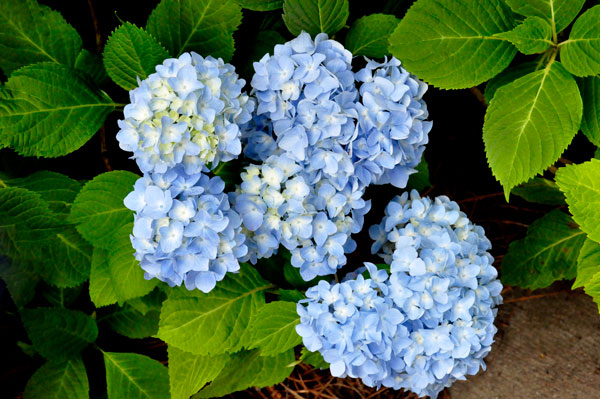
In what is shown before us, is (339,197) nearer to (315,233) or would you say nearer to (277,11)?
(315,233)

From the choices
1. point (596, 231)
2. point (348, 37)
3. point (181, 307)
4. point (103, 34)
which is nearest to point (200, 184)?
point (181, 307)

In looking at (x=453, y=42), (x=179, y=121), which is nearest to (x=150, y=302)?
(x=179, y=121)

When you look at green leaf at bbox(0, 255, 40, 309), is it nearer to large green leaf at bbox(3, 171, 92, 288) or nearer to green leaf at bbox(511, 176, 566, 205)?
large green leaf at bbox(3, 171, 92, 288)

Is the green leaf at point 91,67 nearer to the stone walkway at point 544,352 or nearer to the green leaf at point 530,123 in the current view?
the green leaf at point 530,123

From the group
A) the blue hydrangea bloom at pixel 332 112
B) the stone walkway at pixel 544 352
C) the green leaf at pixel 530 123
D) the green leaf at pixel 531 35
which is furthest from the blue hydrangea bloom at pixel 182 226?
the stone walkway at pixel 544 352

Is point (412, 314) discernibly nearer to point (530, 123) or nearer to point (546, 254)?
point (530, 123)

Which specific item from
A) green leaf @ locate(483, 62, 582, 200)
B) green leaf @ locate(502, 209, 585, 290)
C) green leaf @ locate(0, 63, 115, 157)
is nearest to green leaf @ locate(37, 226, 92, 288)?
green leaf @ locate(0, 63, 115, 157)
